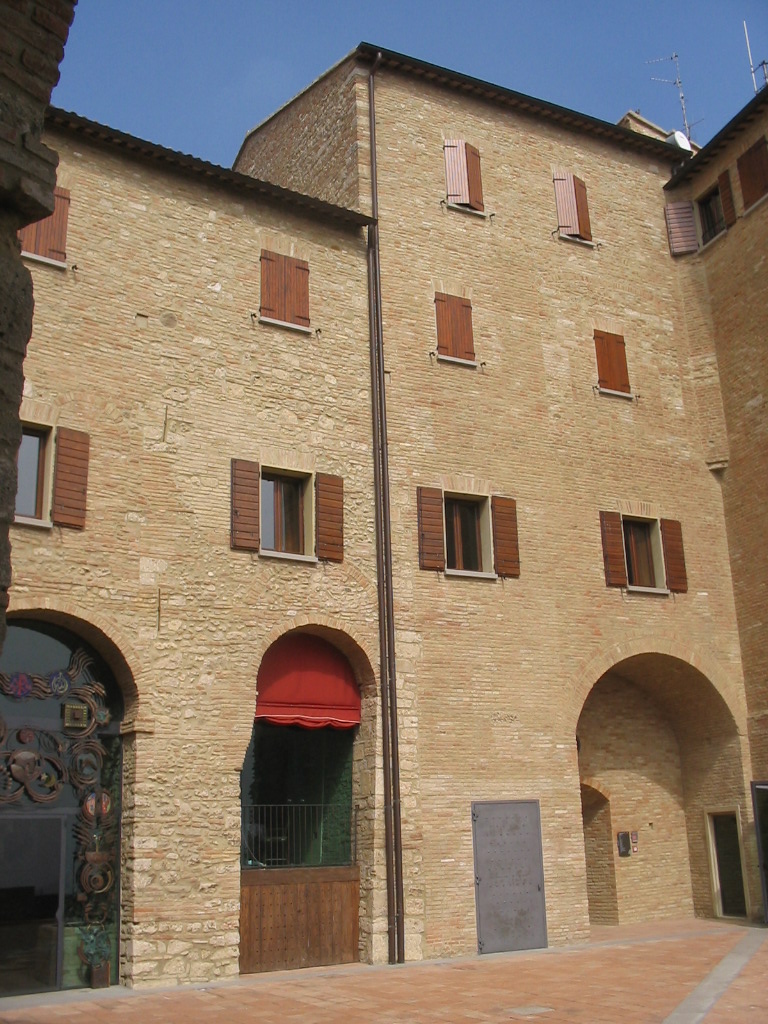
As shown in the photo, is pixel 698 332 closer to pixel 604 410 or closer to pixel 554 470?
pixel 604 410

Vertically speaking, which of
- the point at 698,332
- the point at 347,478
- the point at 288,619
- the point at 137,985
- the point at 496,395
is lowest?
the point at 137,985

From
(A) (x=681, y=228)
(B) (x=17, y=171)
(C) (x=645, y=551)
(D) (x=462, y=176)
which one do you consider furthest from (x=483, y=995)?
(A) (x=681, y=228)

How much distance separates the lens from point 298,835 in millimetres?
15672

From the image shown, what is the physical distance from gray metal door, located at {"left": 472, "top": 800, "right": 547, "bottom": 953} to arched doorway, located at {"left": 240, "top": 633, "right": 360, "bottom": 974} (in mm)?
1993

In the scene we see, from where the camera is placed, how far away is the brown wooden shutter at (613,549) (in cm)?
1866

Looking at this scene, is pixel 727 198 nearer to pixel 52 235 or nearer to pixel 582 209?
pixel 582 209

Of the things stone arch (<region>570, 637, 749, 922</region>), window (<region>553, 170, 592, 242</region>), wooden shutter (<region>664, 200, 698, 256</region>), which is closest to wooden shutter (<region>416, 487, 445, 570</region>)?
stone arch (<region>570, 637, 749, 922</region>)

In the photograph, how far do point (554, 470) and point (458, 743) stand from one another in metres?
5.27

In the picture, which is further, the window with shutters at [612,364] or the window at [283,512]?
the window with shutters at [612,364]

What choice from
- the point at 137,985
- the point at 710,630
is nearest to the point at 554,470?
the point at 710,630

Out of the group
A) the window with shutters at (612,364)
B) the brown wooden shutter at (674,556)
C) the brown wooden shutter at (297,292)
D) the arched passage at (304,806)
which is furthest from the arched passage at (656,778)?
the brown wooden shutter at (297,292)

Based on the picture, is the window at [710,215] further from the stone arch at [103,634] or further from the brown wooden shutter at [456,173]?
the stone arch at [103,634]

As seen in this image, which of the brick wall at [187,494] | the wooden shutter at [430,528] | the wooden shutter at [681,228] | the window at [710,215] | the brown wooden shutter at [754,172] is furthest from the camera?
the wooden shutter at [681,228]

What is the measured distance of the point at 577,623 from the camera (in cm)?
1805
